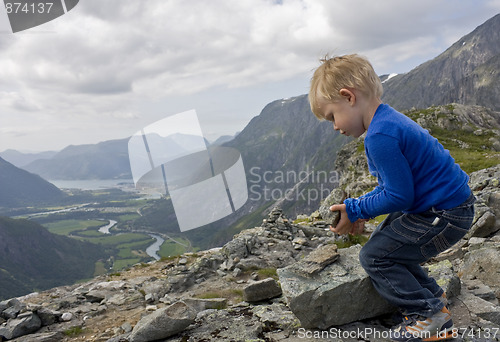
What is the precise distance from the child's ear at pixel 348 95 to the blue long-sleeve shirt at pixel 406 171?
375 millimetres

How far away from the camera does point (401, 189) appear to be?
3.73 m

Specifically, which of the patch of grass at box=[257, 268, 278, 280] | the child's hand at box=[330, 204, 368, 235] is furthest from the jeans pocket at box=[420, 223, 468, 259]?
the patch of grass at box=[257, 268, 278, 280]

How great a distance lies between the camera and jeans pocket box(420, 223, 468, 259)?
3986mm

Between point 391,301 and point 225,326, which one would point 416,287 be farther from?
point 225,326

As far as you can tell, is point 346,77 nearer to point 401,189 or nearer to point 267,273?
point 401,189

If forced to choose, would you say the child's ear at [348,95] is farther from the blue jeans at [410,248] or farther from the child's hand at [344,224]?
the blue jeans at [410,248]

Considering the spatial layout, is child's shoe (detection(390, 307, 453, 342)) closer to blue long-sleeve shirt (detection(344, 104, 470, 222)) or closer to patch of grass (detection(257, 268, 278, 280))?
blue long-sleeve shirt (detection(344, 104, 470, 222))

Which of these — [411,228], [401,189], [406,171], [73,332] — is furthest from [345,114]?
[73,332]

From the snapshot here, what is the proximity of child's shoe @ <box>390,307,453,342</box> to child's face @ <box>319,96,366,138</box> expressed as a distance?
2.79 m

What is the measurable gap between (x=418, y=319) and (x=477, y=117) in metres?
120

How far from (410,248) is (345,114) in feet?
7.01

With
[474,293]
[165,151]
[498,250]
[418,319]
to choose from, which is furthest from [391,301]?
[165,151]

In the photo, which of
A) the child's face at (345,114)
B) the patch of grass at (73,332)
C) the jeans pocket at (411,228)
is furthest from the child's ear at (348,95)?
the patch of grass at (73,332)

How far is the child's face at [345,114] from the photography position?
13.2ft
